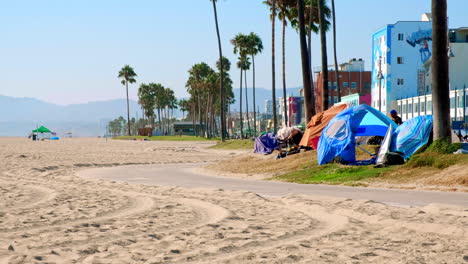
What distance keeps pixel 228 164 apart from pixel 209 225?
18.4m

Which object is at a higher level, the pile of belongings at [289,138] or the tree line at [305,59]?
the tree line at [305,59]

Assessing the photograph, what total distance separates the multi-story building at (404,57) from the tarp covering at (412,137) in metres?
70.9

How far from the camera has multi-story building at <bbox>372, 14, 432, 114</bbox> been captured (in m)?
89.6

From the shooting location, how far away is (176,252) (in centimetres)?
727

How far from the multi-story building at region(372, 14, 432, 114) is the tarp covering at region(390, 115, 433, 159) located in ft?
233

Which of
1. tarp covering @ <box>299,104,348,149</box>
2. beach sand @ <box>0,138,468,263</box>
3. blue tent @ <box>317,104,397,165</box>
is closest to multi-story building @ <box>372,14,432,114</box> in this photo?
tarp covering @ <box>299,104,348,149</box>

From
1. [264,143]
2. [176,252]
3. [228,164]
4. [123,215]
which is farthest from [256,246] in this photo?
[264,143]

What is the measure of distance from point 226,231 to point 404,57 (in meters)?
85.8

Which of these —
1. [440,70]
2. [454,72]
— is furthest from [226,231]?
[454,72]

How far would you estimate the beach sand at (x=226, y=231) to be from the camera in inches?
277

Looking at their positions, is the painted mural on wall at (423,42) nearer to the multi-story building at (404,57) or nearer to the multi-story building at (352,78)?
the multi-story building at (404,57)

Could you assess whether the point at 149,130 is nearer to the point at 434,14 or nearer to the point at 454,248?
the point at 434,14

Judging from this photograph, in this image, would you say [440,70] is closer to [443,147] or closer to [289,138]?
[443,147]

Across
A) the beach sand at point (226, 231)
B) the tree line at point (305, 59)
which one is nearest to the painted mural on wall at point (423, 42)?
the tree line at point (305, 59)
